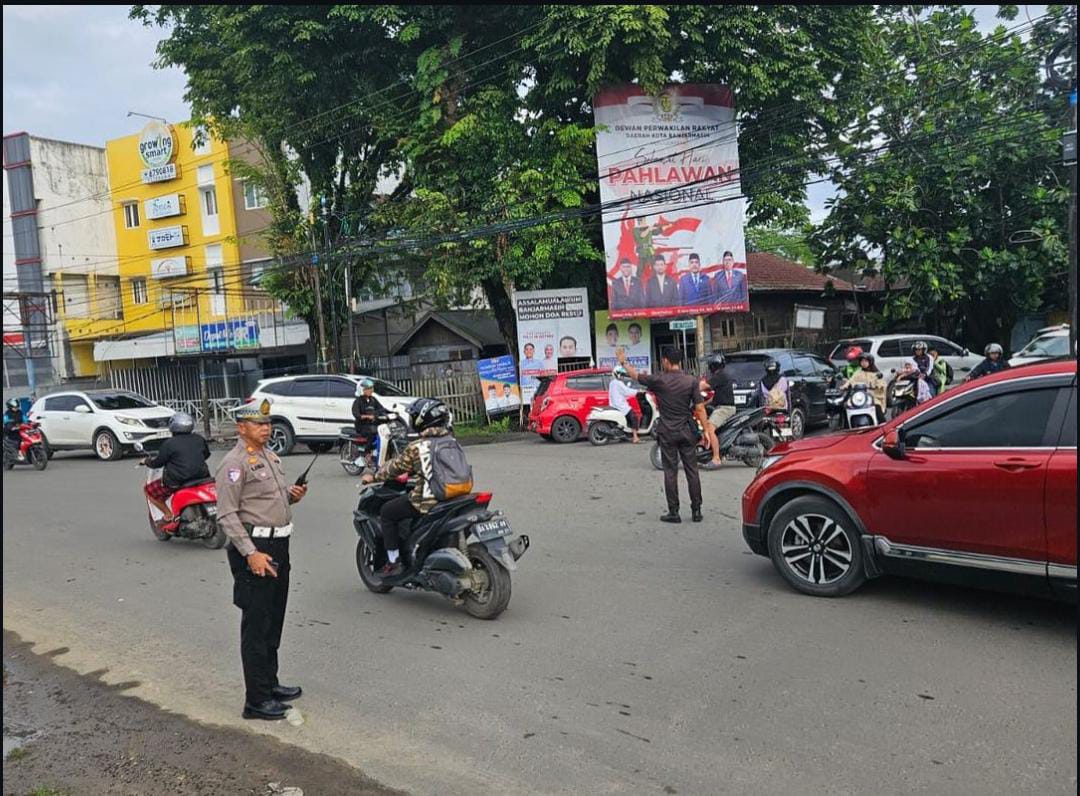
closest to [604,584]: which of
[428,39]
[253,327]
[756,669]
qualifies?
[756,669]

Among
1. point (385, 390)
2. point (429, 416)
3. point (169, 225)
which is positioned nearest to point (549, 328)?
point (385, 390)

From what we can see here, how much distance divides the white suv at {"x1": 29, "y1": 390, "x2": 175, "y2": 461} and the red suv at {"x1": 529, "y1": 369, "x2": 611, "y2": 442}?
28.6 feet

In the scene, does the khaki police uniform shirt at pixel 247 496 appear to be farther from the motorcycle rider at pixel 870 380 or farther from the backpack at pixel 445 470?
the motorcycle rider at pixel 870 380

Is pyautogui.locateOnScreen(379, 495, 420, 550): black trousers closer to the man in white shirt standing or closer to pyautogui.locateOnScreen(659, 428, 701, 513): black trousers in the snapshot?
pyautogui.locateOnScreen(659, 428, 701, 513): black trousers

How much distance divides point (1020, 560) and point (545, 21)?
16.7m

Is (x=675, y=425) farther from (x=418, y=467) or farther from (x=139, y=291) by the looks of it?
(x=139, y=291)

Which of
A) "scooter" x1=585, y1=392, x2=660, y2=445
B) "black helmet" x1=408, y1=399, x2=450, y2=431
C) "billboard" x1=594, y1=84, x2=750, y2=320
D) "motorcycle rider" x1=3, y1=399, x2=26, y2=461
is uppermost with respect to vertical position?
"billboard" x1=594, y1=84, x2=750, y2=320

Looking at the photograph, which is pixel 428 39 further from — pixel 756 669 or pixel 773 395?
pixel 756 669

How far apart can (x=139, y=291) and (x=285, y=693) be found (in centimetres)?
3666

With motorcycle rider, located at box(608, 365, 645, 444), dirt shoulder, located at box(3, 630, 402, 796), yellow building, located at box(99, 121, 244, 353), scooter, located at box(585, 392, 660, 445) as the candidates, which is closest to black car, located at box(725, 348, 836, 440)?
scooter, located at box(585, 392, 660, 445)

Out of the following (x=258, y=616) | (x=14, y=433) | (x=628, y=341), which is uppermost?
(x=628, y=341)

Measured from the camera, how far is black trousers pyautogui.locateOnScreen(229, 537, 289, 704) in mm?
4625

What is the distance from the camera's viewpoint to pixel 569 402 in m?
17.4

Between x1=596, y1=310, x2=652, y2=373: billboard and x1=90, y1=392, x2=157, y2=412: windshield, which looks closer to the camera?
x1=90, y1=392, x2=157, y2=412: windshield
